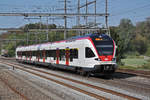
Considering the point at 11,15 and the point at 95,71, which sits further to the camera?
the point at 11,15

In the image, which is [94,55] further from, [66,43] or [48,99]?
[48,99]

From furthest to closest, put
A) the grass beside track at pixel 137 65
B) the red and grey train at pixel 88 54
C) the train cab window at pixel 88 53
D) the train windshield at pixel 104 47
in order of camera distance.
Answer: the grass beside track at pixel 137 65, the train cab window at pixel 88 53, the train windshield at pixel 104 47, the red and grey train at pixel 88 54

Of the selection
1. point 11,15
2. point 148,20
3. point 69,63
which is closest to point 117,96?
point 69,63

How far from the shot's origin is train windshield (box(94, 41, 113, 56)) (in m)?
17.5

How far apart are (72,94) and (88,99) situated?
150 cm

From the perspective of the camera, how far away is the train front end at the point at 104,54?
17.3 meters

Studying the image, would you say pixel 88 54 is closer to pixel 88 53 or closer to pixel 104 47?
pixel 88 53

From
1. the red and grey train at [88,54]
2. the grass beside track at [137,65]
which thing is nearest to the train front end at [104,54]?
the red and grey train at [88,54]

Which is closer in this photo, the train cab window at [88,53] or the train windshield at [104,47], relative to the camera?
the train windshield at [104,47]

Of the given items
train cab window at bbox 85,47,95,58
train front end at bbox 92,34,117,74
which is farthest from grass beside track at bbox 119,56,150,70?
train cab window at bbox 85,47,95,58

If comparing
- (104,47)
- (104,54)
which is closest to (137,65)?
(104,47)

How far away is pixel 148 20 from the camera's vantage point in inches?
5187

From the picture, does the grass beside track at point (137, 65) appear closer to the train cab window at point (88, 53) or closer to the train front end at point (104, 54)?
the train front end at point (104, 54)

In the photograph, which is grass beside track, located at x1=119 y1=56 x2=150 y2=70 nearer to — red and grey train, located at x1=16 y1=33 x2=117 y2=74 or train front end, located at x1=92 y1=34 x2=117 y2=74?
red and grey train, located at x1=16 y1=33 x2=117 y2=74
